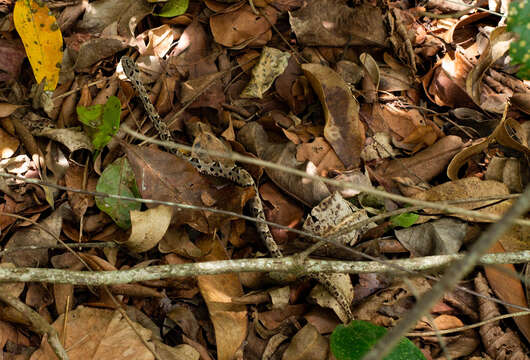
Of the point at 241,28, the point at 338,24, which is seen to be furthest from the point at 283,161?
the point at 338,24

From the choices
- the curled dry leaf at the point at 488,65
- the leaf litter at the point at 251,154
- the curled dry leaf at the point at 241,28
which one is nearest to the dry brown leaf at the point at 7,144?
the leaf litter at the point at 251,154

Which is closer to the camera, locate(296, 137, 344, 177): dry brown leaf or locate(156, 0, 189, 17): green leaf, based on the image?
locate(296, 137, 344, 177): dry brown leaf

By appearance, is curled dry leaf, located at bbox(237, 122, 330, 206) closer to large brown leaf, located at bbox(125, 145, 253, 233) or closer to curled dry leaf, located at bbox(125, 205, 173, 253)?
large brown leaf, located at bbox(125, 145, 253, 233)

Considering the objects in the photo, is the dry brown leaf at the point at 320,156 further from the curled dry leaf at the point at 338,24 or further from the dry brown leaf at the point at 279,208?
the curled dry leaf at the point at 338,24

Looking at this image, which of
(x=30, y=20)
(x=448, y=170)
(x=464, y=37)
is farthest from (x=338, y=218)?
(x=30, y=20)

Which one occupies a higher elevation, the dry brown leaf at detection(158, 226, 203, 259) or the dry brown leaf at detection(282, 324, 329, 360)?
the dry brown leaf at detection(158, 226, 203, 259)

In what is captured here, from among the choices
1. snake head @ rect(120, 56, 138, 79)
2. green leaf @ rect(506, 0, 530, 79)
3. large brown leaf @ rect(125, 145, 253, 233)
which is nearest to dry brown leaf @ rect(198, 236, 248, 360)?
large brown leaf @ rect(125, 145, 253, 233)
